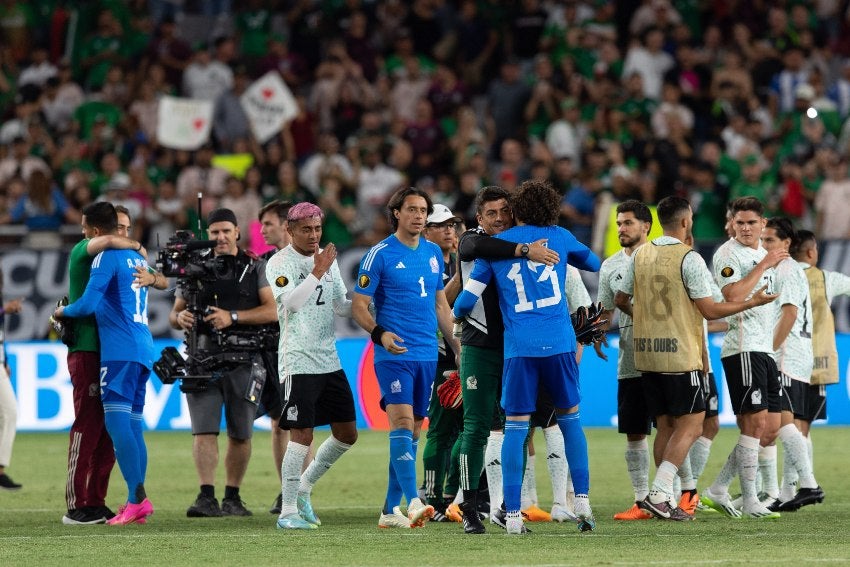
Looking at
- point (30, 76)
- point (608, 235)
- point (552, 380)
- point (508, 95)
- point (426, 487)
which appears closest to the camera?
point (552, 380)

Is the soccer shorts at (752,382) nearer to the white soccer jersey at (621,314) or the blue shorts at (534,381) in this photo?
the white soccer jersey at (621,314)

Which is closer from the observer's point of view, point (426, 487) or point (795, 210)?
point (426, 487)

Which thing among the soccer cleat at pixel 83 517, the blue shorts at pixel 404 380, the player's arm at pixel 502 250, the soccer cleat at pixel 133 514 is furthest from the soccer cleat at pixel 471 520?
the soccer cleat at pixel 83 517

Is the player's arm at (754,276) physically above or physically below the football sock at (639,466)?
above

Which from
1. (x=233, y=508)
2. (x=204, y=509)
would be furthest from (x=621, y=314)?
(x=204, y=509)

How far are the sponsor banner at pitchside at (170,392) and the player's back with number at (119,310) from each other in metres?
7.97

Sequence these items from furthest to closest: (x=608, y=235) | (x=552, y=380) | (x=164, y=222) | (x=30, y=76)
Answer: (x=30, y=76) → (x=164, y=222) → (x=608, y=235) → (x=552, y=380)

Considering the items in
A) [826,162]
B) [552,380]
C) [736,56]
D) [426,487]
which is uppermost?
[736,56]

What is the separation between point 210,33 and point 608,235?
9808 mm

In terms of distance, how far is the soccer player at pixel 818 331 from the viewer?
13.1 metres

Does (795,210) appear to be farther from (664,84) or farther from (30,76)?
(30,76)

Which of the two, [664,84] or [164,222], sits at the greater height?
[664,84]

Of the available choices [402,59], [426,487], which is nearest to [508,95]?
[402,59]

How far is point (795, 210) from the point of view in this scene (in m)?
21.5
